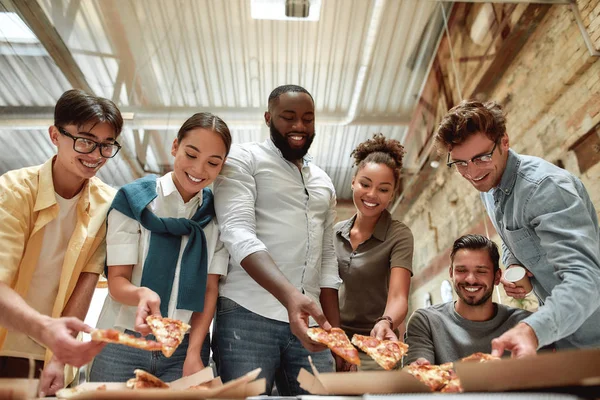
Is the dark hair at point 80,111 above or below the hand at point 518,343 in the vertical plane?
above

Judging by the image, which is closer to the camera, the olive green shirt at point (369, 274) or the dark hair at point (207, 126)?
the dark hair at point (207, 126)

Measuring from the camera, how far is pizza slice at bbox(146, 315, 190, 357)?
52.1 inches

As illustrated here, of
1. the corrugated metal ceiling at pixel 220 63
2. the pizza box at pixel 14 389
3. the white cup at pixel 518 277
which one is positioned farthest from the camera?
the corrugated metal ceiling at pixel 220 63

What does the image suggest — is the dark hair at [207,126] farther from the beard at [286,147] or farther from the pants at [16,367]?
the pants at [16,367]

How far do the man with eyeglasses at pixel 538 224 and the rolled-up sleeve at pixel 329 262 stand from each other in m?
0.58

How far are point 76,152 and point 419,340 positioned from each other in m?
1.72

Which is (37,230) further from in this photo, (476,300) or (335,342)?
(476,300)

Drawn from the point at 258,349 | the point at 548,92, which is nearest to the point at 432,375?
the point at 258,349

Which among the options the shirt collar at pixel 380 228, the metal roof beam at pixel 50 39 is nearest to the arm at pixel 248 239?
the shirt collar at pixel 380 228

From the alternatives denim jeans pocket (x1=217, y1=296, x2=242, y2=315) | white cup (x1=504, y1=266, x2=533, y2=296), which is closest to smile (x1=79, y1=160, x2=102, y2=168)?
denim jeans pocket (x1=217, y1=296, x2=242, y2=315)

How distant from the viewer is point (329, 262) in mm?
2045

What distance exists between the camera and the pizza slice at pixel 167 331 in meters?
1.32

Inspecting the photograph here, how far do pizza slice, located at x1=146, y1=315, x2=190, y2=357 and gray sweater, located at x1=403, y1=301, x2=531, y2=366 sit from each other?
1235 mm

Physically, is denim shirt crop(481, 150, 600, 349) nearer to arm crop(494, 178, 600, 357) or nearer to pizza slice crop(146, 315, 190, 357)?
arm crop(494, 178, 600, 357)
